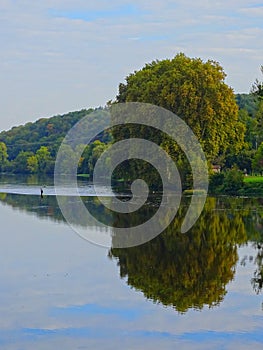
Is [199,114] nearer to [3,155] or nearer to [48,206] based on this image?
[48,206]

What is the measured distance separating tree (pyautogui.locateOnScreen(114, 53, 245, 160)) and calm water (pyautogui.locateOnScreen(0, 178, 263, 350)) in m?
20.7

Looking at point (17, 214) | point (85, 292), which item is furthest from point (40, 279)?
point (17, 214)

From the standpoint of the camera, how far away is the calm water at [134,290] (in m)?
12.5

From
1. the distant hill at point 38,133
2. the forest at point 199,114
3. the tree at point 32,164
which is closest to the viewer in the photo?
the forest at point 199,114

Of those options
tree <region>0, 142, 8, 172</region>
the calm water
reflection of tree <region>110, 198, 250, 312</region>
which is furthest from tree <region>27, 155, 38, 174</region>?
reflection of tree <region>110, 198, 250, 312</region>

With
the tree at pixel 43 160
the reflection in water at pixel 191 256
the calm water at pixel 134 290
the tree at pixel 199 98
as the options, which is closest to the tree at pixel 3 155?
the tree at pixel 43 160

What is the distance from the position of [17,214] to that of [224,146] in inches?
816

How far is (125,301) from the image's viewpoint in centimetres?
1509

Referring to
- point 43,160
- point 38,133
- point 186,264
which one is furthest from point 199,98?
point 38,133

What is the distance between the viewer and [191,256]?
2083 cm

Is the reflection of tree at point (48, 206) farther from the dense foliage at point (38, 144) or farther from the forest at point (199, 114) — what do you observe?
the dense foliage at point (38, 144)

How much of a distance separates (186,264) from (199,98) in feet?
95.2

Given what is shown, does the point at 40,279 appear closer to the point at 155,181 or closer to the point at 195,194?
the point at 195,194

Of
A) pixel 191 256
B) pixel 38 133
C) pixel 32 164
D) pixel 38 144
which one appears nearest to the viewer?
pixel 191 256
